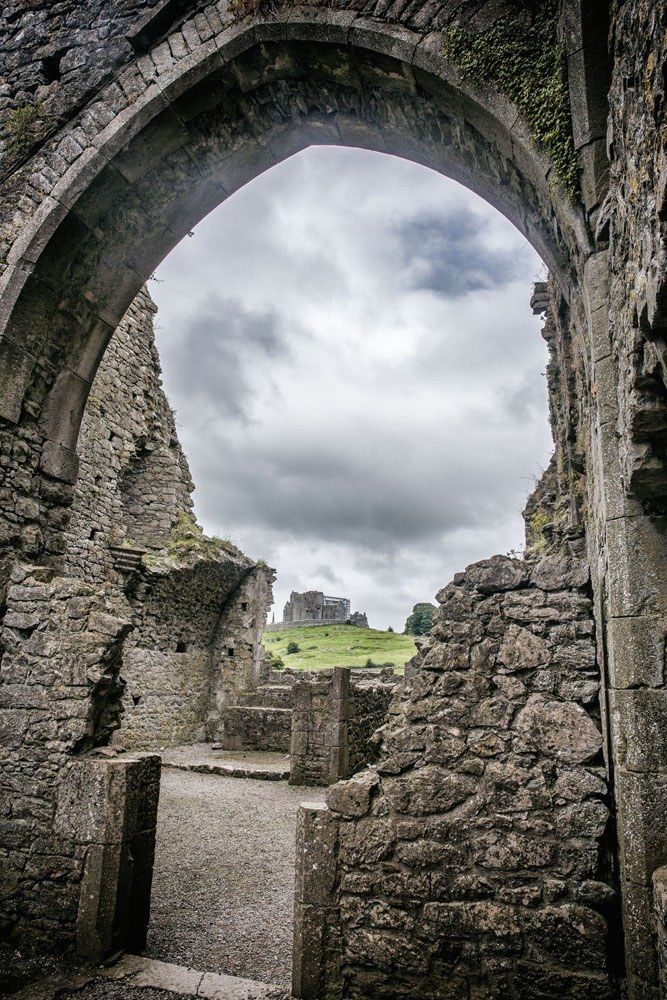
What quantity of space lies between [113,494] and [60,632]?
9.43 metres

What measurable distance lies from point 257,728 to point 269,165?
11.8m

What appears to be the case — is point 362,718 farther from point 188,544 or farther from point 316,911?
point 316,911

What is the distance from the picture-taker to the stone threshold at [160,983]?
360cm

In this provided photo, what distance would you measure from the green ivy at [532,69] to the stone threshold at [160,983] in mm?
5121

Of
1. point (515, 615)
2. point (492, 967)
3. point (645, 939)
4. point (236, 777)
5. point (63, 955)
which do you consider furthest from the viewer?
point (236, 777)

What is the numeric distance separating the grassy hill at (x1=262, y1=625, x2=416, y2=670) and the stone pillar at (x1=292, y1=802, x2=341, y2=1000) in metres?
22.6

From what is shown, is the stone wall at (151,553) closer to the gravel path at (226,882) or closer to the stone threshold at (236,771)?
the stone threshold at (236,771)

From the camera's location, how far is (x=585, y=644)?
11.0ft

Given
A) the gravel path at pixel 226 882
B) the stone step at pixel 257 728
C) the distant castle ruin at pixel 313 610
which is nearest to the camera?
the gravel path at pixel 226 882

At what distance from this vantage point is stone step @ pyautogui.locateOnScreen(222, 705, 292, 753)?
13.4 meters

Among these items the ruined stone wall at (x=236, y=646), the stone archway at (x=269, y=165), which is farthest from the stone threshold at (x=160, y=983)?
the ruined stone wall at (x=236, y=646)

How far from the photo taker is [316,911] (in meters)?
3.43

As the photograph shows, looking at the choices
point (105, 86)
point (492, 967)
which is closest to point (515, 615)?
point (492, 967)

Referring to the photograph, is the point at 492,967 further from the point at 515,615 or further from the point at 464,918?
the point at 515,615
